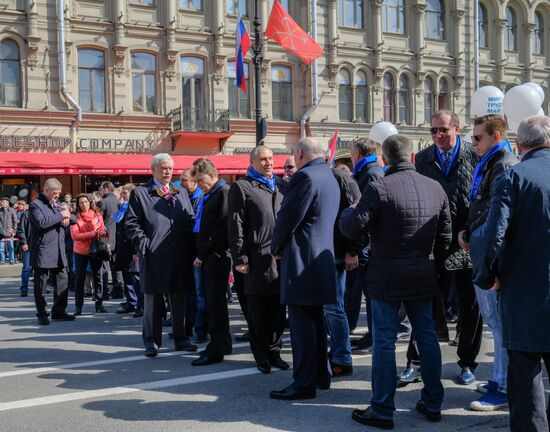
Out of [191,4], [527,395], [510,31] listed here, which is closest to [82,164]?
[191,4]

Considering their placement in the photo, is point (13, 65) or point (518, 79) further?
point (518, 79)

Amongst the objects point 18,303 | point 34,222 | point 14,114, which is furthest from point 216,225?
Answer: point 14,114

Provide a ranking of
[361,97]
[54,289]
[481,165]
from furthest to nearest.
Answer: [361,97]
[54,289]
[481,165]

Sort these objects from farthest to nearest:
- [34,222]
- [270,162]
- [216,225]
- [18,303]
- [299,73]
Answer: [299,73], [18,303], [34,222], [216,225], [270,162]

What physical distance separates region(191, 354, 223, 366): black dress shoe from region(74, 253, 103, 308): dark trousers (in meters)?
3.98

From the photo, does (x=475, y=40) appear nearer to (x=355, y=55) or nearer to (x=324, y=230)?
(x=355, y=55)

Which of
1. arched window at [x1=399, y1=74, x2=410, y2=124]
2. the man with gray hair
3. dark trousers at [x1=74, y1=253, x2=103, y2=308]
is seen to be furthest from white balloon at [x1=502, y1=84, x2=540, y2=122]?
arched window at [x1=399, y1=74, x2=410, y2=124]

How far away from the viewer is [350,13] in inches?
1112

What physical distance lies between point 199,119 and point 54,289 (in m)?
16.1

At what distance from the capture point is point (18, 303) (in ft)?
A: 37.3

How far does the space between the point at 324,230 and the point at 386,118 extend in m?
24.9

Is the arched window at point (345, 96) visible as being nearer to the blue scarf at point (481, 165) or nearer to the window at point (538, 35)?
the window at point (538, 35)

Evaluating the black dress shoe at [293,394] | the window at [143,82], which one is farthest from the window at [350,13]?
the black dress shoe at [293,394]

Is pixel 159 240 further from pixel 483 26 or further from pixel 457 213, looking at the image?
pixel 483 26
